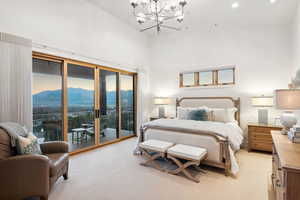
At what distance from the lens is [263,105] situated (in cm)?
382

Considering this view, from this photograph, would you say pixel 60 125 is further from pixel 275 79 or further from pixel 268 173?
pixel 275 79

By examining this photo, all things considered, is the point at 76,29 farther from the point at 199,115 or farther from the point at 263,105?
the point at 263,105

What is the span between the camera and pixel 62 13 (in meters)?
3.37

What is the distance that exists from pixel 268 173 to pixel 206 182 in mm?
1265

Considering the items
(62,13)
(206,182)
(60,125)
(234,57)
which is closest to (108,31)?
(62,13)

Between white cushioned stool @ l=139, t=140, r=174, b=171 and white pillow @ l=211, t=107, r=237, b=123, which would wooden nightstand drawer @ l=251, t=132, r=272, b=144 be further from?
white cushioned stool @ l=139, t=140, r=174, b=171

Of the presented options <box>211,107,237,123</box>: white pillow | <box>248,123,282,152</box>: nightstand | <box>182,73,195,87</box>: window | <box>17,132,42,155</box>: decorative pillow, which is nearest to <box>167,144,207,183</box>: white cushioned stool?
<box>211,107,237,123</box>: white pillow

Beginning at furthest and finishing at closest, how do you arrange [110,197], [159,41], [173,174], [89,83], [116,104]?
[159,41], [116,104], [89,83], [173,174], [110,197]

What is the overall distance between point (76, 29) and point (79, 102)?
69.1 inches

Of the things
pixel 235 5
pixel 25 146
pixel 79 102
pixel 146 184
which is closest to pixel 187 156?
pixel 146 184

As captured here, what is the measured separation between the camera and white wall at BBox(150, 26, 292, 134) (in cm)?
402

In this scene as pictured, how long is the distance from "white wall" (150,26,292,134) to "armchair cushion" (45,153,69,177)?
385 centimetres

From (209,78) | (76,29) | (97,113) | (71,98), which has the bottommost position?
(97,113)

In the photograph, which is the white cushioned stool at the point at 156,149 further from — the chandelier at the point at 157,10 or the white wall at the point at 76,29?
the white wall at the point at 76,29
